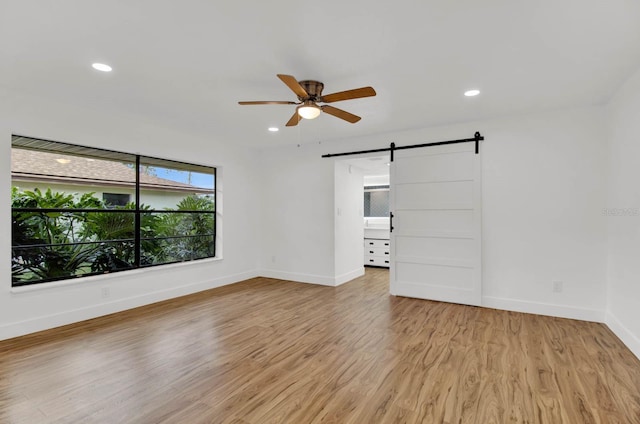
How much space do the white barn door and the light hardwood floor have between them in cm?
56

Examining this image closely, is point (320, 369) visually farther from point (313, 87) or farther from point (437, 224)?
point (437, 224)

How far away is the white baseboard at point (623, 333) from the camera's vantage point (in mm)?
2740

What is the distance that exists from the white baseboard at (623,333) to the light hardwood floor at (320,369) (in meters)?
0.08

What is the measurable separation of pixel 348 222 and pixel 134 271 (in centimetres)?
344

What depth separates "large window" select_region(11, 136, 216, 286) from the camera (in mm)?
3414

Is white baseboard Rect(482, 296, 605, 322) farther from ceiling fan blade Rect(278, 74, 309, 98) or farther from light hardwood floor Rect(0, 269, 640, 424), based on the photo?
ceiling fan blade Rect(278, 74, 309, 98)

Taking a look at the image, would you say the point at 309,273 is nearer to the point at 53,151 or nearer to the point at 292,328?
the point at 292,328

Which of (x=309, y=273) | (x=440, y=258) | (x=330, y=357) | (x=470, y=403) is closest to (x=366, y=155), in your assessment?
(x=440, y=258)

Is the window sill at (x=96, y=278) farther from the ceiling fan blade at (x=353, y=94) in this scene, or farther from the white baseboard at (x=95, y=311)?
the ceiling fan blade at (x=353, y=94)

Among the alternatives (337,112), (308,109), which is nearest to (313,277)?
(337,112)

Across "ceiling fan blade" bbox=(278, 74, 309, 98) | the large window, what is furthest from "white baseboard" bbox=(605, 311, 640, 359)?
the large window

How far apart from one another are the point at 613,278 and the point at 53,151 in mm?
6317

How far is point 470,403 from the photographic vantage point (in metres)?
2.06

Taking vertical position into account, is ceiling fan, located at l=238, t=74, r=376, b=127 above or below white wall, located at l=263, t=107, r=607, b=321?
above
